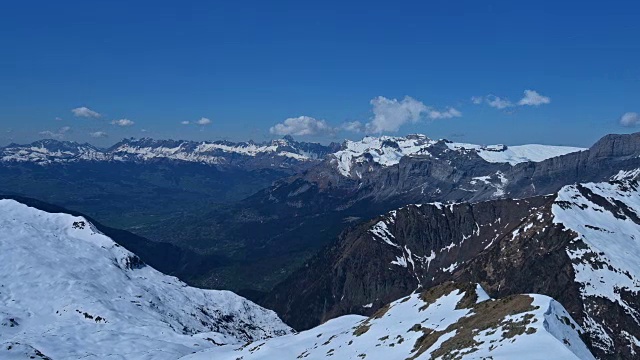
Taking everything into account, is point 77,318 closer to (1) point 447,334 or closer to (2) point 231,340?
(2) point 231,340

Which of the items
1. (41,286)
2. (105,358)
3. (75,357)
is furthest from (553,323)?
(41,286)

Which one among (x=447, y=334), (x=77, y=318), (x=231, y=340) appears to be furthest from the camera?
(x=231, y=340)

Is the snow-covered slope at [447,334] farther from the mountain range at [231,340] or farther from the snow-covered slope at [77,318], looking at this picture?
the snow-covered slope at [77,318]

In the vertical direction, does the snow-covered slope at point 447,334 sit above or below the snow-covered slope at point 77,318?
above

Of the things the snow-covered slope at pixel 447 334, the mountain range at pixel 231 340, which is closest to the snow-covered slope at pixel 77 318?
the mountain range at pixel 231 340

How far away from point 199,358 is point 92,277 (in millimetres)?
114056

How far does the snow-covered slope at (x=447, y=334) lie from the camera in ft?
169

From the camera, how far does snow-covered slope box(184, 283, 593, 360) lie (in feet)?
169

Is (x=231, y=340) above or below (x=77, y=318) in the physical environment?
below

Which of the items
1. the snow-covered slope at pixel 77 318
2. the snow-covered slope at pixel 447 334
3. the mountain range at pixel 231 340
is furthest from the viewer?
the snow-covered slope at pixel 77 318

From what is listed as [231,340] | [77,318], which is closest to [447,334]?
[231,340]

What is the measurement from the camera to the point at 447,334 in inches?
2564

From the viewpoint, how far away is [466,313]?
73.4 metres

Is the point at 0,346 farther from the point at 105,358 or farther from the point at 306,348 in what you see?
the point at 306,348
